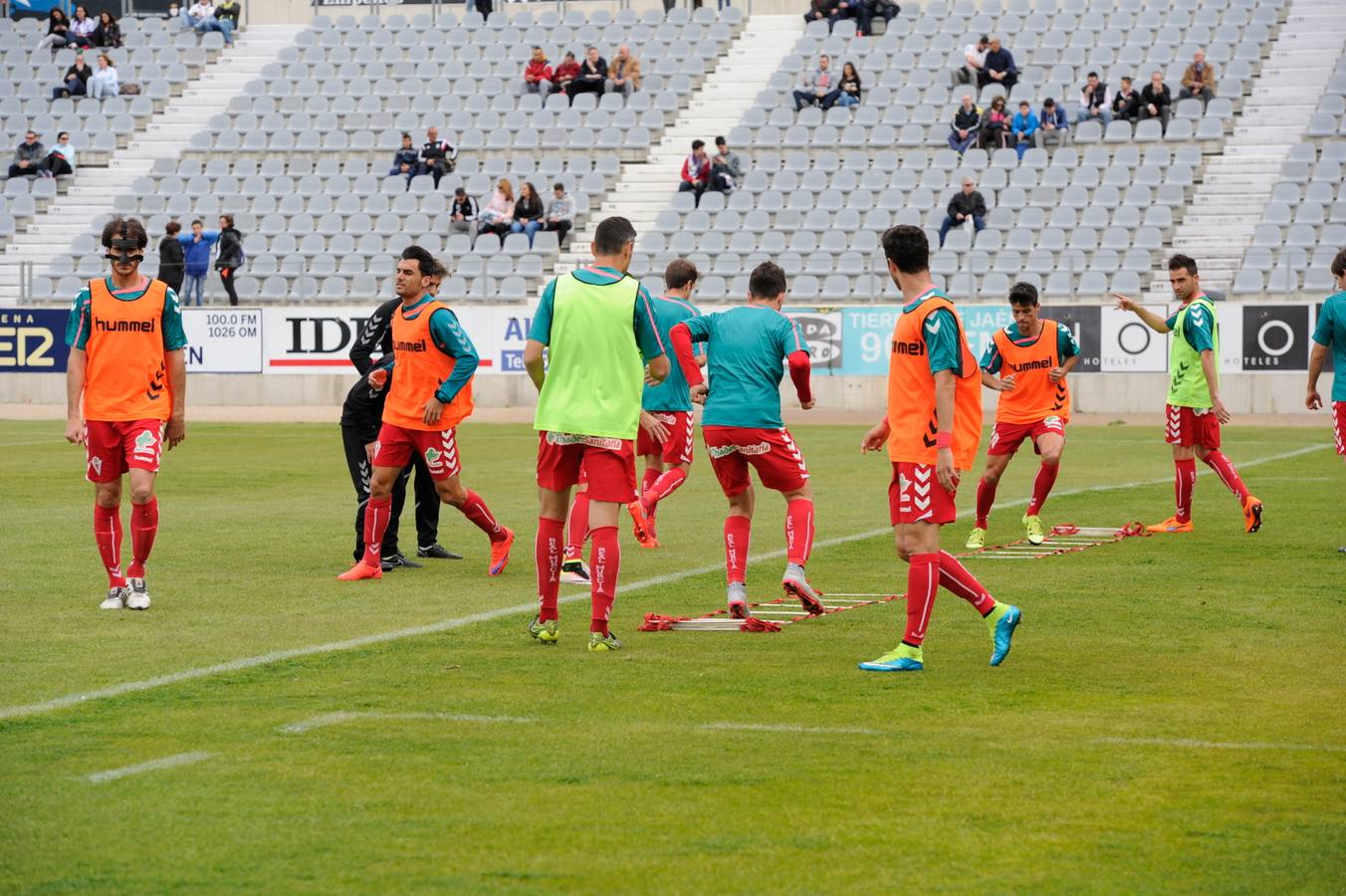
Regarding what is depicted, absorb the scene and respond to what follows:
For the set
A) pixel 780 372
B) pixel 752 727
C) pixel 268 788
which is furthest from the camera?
pixel 780 372

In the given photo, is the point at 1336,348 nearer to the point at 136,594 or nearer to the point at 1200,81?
A: the point at 136,594

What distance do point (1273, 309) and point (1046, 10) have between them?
1164 cm

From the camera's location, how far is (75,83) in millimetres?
42062

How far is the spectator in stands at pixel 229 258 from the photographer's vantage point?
109ft

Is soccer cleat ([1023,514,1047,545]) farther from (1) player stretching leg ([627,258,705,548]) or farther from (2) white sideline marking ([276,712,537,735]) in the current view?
(2) white sideline marking ([276,712,537,735])

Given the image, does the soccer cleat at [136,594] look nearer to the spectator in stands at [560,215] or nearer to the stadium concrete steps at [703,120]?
the stadium concrete steps at [703,120]

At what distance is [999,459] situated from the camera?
14133mm

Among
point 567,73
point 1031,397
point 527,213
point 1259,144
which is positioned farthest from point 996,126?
point 1031,397

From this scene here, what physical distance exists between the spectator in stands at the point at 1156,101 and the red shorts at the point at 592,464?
27.5m

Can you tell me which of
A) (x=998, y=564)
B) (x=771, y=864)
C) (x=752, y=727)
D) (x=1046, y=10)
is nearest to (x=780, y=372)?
(x=998, y=564)

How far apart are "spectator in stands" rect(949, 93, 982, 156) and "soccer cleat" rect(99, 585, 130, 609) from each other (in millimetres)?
26549

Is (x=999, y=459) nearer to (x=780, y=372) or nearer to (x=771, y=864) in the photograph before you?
(x=780, y=372)

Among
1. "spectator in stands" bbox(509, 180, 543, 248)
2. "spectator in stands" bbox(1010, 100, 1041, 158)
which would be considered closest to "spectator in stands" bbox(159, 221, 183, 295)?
→ "spectator in stands" bbox(509, 180, 543, 248)

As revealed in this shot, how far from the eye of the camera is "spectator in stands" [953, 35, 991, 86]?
Result: 35875 mm
